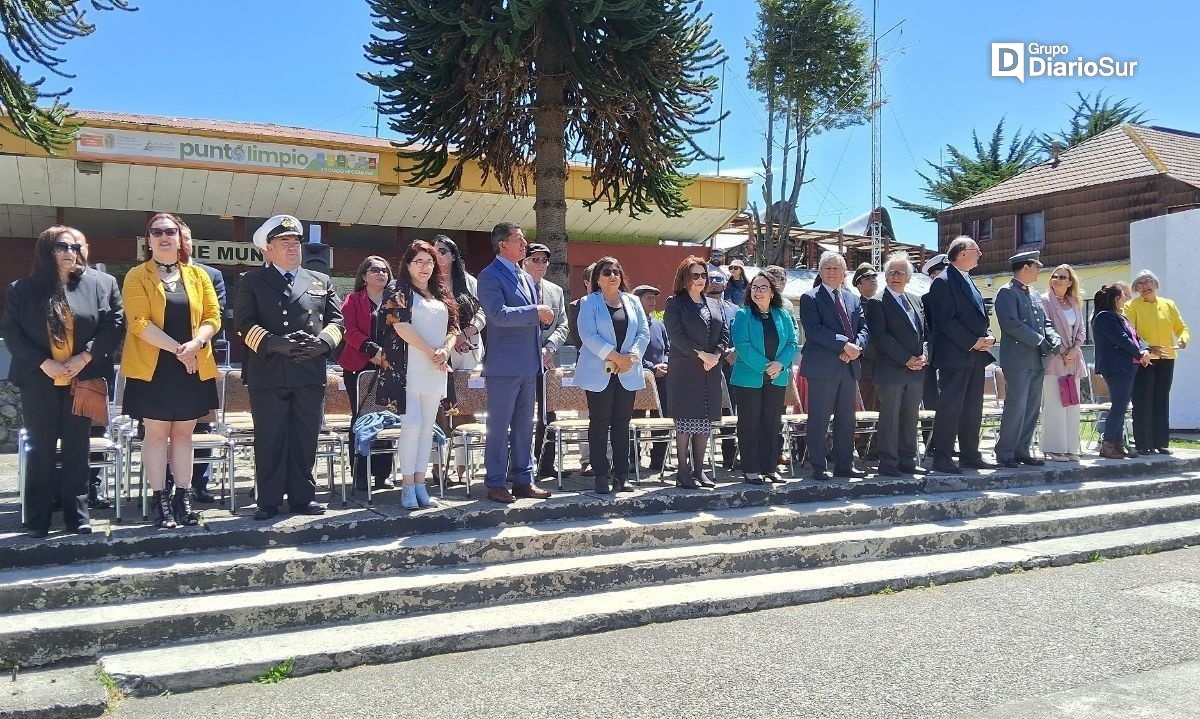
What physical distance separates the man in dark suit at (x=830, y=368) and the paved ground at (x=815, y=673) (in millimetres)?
2301

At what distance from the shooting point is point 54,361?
504 cm

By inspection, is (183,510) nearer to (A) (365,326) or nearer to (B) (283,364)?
(B) (283,364)

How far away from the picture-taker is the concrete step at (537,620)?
3.98m

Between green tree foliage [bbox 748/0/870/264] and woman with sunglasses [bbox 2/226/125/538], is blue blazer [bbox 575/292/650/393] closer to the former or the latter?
woman with sunglasses [bbox 2/226/125/538]

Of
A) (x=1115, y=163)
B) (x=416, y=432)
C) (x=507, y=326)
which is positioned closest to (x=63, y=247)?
(x=416, y=432)

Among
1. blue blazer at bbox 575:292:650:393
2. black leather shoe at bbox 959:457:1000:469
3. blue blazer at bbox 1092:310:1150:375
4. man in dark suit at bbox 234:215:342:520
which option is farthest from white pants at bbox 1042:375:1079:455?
man in dark suit at bbox 234:215:342:520

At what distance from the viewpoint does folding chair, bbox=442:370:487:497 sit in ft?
21.6

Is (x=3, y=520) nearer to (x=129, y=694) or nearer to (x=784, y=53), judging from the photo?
(x=129, y=694)

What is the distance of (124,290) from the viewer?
540 centimetres

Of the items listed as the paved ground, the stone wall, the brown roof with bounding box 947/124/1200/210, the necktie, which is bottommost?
the paved ground

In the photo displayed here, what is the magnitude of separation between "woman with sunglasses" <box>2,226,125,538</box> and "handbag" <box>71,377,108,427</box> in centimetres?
3

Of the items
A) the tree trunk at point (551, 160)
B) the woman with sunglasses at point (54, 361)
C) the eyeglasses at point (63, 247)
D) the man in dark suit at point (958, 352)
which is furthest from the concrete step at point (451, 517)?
the tree trunk at point (551, 160)

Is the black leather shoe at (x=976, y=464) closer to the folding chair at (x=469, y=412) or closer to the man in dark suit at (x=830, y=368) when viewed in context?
the man in dark suit at (x=830, y=368)

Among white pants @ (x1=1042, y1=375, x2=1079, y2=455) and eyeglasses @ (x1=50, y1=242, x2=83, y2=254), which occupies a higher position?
eyeglasses @ (x1=50, y1=242, x2=83, y2=254)
